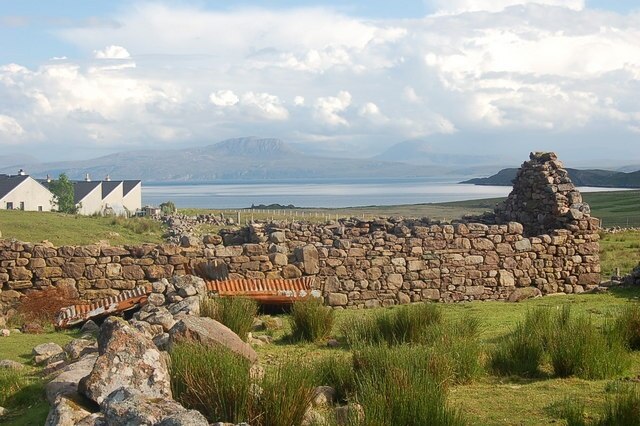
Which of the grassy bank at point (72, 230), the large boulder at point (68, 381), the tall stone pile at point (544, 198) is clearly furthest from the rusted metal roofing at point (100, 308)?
the grassy bank at point (72, 230)

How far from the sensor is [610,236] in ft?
110

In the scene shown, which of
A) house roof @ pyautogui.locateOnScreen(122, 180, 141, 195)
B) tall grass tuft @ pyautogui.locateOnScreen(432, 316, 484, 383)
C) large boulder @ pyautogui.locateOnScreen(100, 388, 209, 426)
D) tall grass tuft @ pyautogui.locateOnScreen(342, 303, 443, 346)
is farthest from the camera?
house roof @ pyautogui.locateOnScreen(122, 180, 141, 195)

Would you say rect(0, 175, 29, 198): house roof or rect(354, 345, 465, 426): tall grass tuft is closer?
rect(354, 345, 465, 426): tall grass tuft

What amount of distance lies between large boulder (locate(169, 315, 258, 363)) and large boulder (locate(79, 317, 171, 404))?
152cm

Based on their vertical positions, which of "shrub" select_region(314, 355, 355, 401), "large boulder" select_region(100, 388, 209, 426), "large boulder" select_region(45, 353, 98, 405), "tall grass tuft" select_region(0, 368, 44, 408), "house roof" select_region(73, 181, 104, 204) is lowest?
"tall grass tuft" select_region(0, 368, 44, 408)

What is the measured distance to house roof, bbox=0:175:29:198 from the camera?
5994 cm

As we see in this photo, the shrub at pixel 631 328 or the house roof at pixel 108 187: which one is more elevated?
the house roof at pixel 108 187

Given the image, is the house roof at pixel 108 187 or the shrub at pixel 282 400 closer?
the shrub at pixel 282 400

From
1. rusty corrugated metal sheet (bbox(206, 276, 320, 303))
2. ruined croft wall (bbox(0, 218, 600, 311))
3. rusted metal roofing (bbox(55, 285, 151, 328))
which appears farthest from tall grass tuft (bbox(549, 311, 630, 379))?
rusted metal roofing (bbox(55, 285, 151, 328))

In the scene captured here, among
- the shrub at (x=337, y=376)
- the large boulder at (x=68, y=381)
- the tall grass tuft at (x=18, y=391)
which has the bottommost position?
the tall grass tuft at (x=18, y=391)

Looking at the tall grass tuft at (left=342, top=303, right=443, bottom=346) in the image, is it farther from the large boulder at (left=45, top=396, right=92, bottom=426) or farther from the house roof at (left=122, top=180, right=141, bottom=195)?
the house roof at (left=122, top=180, right=141, bottom=195)

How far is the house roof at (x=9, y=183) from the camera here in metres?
59.9

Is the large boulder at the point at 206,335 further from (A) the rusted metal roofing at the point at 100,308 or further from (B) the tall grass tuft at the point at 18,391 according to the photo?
(A) the rusted metal roofing at the point at 100,308

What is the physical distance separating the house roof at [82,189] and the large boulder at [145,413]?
62.7m
